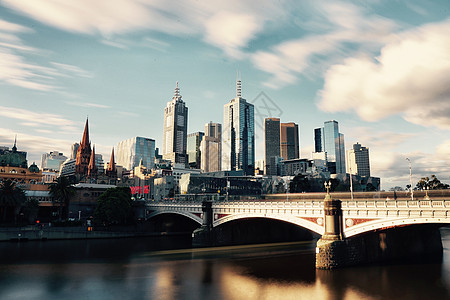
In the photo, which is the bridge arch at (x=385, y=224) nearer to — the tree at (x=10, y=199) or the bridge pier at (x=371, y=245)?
the bridge pier at (x=371, y=245)

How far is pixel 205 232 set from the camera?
76.2m

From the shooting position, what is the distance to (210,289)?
40.1m

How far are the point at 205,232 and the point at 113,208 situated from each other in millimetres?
33600

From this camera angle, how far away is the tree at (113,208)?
94.2 m

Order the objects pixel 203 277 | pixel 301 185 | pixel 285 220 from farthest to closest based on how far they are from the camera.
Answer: pixel 301 185 → pixel 285 220 → pixel 203 277

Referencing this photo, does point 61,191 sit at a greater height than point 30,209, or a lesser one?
greater

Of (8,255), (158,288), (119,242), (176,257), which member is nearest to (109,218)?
(119,242)

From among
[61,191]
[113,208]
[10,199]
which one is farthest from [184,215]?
[10,199]

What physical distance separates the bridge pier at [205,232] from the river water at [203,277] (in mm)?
8308

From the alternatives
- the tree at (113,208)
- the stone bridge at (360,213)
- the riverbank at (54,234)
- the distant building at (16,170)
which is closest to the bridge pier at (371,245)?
the stone bridge at (360,213)

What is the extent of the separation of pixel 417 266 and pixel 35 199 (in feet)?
335

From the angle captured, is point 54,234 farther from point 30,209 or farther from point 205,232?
point 205,232

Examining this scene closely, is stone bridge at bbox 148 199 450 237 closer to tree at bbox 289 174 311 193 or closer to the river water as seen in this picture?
the river water

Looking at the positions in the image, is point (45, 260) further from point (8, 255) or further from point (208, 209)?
point (208, 209)
